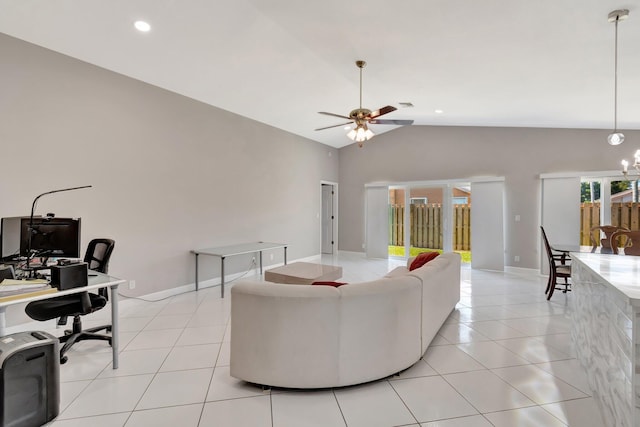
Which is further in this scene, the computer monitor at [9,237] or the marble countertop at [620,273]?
the computer monitor at [9,237]

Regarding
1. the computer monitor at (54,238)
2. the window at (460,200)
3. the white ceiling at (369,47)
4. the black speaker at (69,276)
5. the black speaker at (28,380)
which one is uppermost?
the white ceiling at (369,47)

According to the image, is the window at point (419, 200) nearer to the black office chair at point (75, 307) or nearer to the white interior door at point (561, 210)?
the white interior door at point (561, 210)

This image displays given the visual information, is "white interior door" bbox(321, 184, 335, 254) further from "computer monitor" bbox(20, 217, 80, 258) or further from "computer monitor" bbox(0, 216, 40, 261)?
"computer monitor" bbox(0, 216, 40, 261)

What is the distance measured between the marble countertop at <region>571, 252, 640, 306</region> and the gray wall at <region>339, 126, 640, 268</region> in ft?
12.9

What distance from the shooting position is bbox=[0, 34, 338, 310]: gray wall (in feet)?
10.4

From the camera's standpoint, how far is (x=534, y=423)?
188 centimetres

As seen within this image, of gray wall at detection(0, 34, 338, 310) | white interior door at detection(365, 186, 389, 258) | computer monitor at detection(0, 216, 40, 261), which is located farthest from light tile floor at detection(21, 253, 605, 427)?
white interior door at detection(365, 186, 389, 258)

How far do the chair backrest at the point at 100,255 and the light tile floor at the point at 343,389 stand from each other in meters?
0.74

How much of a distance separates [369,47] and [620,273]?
3017 mm

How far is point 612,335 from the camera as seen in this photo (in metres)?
1.78

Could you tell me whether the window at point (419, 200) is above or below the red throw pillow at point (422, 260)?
above

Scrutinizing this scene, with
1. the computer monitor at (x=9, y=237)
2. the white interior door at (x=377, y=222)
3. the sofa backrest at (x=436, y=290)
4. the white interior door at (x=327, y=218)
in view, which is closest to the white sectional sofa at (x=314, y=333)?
the sofa backrest at (x=436, y=290)

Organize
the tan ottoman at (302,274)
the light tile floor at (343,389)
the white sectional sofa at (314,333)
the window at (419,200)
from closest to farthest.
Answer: the light tile floor at (343,389) → the white sectional sofa at (314,333) → the tan ottoman at (302,274) → the window at (419,200)

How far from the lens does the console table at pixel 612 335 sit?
4.81ft
